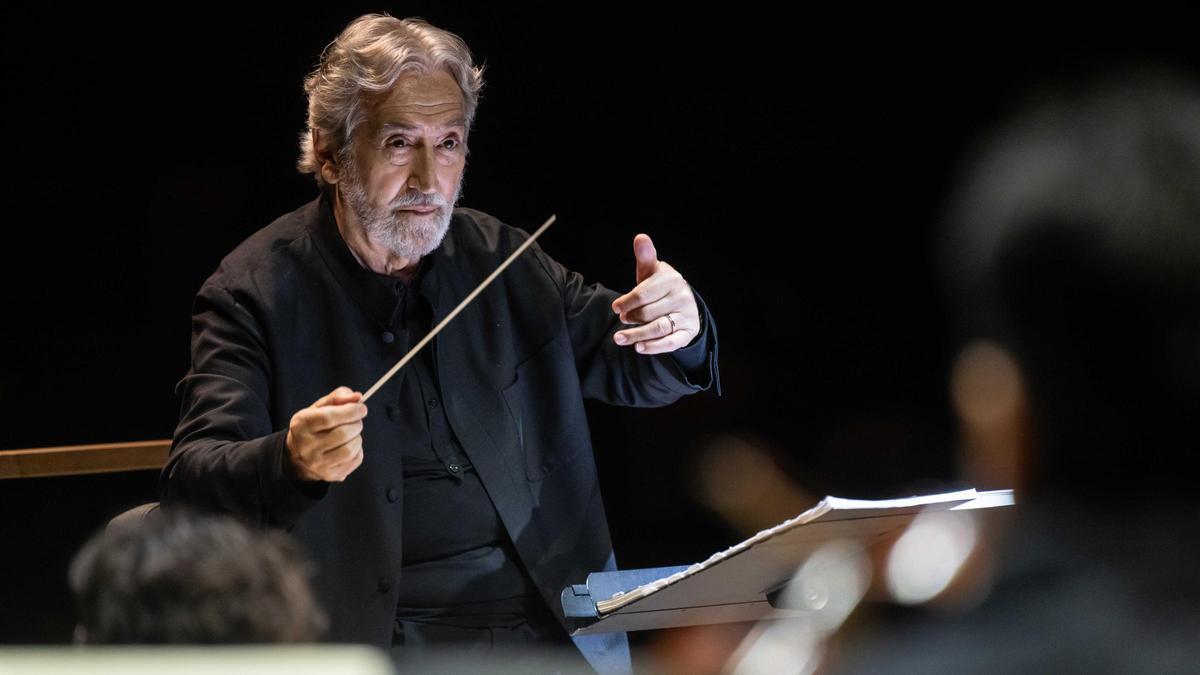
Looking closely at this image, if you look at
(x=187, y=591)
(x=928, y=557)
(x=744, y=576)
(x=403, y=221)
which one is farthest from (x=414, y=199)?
(x=187, y=591)

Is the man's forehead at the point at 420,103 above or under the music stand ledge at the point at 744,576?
above

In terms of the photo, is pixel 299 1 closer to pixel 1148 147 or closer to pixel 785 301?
pixel 785 301

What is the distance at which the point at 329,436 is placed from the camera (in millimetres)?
1799

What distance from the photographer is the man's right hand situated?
1.78 metres

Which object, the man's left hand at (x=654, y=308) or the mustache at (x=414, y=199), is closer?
the man's left hand at (x=654, y=308)

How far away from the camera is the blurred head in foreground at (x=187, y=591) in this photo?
0.97 meters

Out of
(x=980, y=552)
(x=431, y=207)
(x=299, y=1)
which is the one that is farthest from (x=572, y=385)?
(x=299, y=1)

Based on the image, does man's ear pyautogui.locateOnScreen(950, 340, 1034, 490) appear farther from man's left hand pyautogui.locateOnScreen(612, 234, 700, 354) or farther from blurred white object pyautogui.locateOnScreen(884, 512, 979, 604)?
man's left hand pyautogui.locateOnScreen(612, 234, 700, 354)

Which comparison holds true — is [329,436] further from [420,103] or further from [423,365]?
[420,103]

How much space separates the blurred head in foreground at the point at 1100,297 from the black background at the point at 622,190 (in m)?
0.27

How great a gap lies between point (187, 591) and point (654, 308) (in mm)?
1263

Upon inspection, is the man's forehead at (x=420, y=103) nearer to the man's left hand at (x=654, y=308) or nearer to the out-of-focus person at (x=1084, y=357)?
the man's left hand at (x=654, y=308)

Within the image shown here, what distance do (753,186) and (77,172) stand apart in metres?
1.40

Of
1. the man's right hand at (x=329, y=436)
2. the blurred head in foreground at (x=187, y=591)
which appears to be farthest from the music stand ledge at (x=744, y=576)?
the blurred head in foreground at (x=187, y=591)
